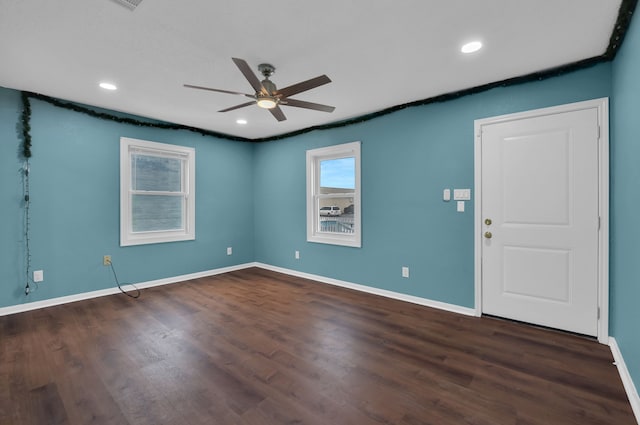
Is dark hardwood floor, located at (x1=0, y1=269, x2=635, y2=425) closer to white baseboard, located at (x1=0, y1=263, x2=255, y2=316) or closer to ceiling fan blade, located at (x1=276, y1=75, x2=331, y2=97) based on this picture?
white baseboard, located at (x1=0, y1=263, x2=255, y2=316)

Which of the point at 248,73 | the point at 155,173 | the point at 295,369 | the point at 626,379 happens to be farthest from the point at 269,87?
the point at 626,379

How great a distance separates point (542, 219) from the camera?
2.75 m

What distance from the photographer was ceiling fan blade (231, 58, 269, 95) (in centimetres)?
205

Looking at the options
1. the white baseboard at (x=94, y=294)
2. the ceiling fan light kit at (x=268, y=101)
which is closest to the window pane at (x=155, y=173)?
the white baseboard at (x=94, y=294)

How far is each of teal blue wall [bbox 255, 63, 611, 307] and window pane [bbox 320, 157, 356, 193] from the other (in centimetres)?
31

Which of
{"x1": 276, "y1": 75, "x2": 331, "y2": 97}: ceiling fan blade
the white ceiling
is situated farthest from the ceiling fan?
the white ceiling

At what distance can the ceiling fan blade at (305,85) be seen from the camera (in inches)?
87.4

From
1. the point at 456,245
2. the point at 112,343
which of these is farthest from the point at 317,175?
the point at 112,343

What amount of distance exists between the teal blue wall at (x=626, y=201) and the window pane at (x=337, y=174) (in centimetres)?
273

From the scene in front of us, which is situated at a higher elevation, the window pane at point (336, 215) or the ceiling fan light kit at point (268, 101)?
the ceiling fan light kit at point (268, 101)

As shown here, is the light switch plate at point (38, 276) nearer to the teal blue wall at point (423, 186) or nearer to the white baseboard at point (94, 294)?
the white baseboard at point (94, 294)

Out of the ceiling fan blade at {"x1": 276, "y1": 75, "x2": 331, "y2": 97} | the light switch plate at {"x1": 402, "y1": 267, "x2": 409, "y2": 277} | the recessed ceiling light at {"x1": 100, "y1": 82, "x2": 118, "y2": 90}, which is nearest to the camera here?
the ceiling fan blade at {"x1": 276, "y1": 75, "x2": 331, "y2": 97}

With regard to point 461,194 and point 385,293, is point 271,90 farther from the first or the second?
point 385,293

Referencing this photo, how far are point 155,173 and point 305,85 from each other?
3237 millimetres
